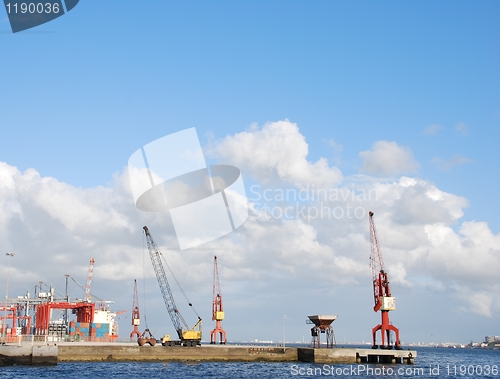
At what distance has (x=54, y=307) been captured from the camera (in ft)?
602

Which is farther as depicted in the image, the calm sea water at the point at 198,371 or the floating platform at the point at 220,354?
the floating platform at the point at 220,354

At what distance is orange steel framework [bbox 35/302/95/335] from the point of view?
594 ft

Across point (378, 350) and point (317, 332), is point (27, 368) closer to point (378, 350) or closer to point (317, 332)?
point (317, 332)

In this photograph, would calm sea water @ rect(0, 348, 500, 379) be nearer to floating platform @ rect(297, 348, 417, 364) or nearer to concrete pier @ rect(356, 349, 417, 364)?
floating platform @ rect(297, 348, 417, 364)

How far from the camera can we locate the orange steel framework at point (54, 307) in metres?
181

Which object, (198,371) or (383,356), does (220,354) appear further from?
(383,356)

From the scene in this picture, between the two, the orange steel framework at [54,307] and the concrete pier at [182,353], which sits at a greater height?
the orange steel framework at [54,307]

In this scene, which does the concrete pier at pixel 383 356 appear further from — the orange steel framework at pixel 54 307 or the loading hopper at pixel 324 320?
the orange steel framework at pixel 54 307

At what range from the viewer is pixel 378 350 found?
11675 centimetres

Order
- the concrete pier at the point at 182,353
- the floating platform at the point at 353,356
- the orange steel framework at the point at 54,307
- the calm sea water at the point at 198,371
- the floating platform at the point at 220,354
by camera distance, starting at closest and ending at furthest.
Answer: the calm sea water at the point at 198,371 → the floating platform at the point at 220,354 → the concrete pier at the point at 182,353 → the floating platform at the point at 353,356 → the orange steel framework at the point at 54,307

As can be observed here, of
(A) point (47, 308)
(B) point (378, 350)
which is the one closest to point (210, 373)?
(B) point (378, 350)

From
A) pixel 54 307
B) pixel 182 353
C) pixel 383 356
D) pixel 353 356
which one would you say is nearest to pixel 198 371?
pixel 182 353

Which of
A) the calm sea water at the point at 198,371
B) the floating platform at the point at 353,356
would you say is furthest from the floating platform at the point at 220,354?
the calm sea water at the point at 198,371

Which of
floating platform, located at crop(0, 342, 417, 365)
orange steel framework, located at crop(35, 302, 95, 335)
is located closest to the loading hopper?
floating platform, located at crop(0, 342, 417, 365)
